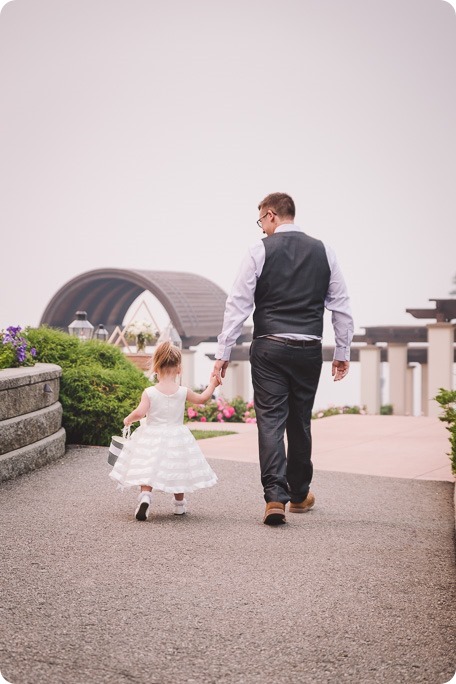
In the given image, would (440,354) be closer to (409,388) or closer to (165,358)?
(409,388)

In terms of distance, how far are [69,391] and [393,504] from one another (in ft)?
12.3

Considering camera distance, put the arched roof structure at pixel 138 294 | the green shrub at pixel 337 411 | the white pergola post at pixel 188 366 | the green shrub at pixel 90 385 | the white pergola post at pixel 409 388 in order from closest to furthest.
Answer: the green shrub at pixel 90 385
the green shrub at pixel 337 411
the white pergola post at pixel 409 388
the arched roof structure at pixel 138 294
the white pergola post at pixel 188 366

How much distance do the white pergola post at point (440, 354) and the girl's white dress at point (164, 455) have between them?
438 inches

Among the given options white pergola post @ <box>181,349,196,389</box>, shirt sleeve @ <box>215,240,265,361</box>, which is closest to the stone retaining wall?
shirt sleeve @ <box>215,240,265,361</box>

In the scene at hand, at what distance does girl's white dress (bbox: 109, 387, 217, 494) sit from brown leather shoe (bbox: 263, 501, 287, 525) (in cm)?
43

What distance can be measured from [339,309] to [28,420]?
295 cm

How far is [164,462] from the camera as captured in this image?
5.50 metres

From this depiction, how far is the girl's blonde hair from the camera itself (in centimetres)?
559

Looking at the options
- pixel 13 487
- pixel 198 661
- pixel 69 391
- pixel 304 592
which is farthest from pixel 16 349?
pixel 198 661

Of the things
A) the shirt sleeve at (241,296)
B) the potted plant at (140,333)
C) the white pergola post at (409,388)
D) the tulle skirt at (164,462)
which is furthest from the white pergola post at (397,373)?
the shirt sleeve at (241,296)

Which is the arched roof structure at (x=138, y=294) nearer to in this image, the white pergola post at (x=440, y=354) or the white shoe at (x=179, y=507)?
the white pergola post at (x=440, y=354)

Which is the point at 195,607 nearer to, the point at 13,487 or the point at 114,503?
the point at 114,503

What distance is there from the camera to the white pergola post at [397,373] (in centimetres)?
1800

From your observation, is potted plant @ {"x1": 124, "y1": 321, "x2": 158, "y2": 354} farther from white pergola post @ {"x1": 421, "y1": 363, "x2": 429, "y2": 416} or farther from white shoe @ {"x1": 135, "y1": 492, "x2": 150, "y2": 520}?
white shoe @ {"x1": 135, "y1": 492, "x2": 150, "y2": 520}
